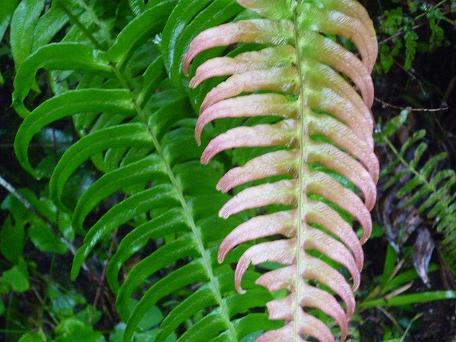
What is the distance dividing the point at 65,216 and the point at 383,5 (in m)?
0.86

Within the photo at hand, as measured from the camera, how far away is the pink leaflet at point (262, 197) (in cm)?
76

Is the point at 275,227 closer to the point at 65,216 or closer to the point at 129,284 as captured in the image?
the point at 129,284

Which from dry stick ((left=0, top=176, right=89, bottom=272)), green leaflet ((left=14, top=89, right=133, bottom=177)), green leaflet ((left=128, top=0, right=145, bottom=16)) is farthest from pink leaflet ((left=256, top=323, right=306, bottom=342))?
dry stick ((left=0, top=176, right=89, bottom=272))

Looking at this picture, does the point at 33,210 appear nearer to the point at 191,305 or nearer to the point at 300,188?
the point at 191,305

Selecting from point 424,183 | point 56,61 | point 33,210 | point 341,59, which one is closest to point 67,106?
point 56,61

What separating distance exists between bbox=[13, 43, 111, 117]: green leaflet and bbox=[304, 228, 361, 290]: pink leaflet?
1.43 feet

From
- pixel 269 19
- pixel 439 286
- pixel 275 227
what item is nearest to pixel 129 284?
pixel 275 227

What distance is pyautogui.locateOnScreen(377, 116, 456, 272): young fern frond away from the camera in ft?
4.60

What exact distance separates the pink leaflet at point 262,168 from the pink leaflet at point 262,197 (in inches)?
0.6

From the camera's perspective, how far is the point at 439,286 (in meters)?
1.49

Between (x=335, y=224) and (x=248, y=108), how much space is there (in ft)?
0.60

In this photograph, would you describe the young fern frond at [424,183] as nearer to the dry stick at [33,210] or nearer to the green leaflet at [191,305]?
the green leaflet at [191,305]

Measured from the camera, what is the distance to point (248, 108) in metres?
0.76

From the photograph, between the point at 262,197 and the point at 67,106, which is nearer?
the point at 262,197
